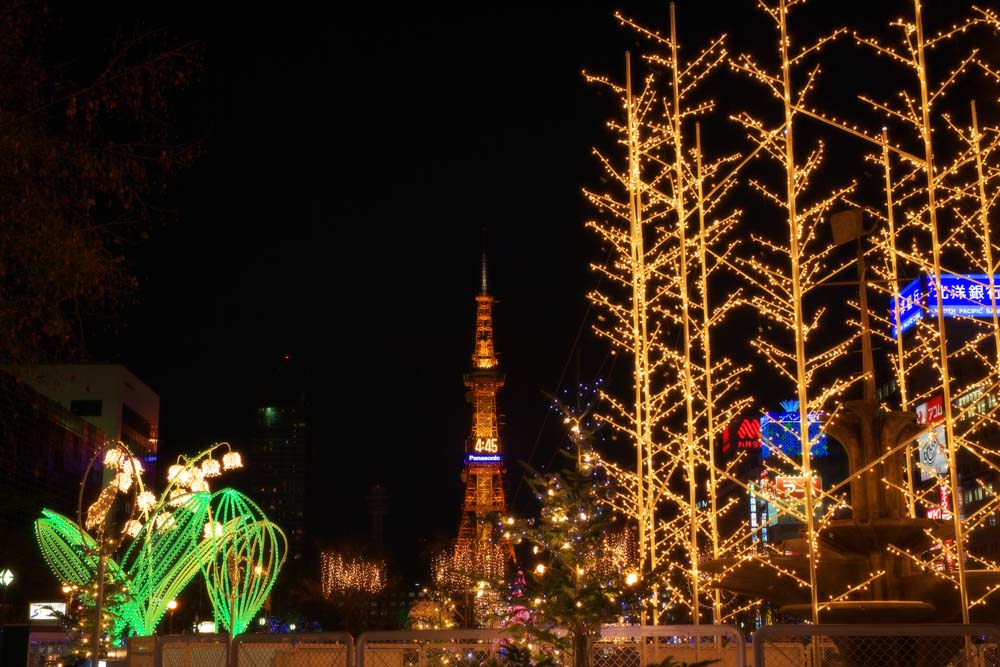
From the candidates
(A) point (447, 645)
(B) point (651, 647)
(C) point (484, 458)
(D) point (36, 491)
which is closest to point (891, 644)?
(A) point (447, 645)

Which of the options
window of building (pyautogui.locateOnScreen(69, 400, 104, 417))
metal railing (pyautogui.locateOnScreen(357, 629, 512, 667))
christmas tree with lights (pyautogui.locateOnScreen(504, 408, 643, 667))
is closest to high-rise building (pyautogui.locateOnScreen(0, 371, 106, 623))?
window of building (pyautogui.locateOnScreen(69, 400, 104, 417))

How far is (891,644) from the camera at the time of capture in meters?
10.4

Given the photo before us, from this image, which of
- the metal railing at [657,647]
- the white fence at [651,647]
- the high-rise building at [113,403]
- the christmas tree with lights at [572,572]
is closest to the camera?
the white fence at [651,647]

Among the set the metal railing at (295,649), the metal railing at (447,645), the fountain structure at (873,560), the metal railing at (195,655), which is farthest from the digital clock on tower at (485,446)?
the metal railing at (447,645)

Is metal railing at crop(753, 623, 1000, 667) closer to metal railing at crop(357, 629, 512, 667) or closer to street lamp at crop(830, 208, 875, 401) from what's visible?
metal railing at crop(357, 629, 512, 667)

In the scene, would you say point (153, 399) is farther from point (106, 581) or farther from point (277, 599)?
point (106, 581)

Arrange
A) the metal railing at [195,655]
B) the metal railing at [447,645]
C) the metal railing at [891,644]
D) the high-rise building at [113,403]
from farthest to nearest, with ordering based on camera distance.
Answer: the high-rise building at [113,403], the metal railing at [195,655], the metal railing at [447,645], the metal railing at [891,644]

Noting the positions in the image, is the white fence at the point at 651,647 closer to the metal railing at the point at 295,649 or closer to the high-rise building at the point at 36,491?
the metal railing at the point at 295,649

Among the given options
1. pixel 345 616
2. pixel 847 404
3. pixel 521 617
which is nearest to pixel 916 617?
pixel 847 404

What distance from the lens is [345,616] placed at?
85562mm

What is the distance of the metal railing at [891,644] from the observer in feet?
24.3

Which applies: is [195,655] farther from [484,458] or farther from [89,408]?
[484,458]

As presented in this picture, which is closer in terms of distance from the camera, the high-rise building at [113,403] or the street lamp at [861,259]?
the street lamp at [861,259]

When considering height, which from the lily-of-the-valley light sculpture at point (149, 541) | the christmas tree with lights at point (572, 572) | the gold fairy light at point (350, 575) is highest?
the gold fairy light at point (350, 575)
